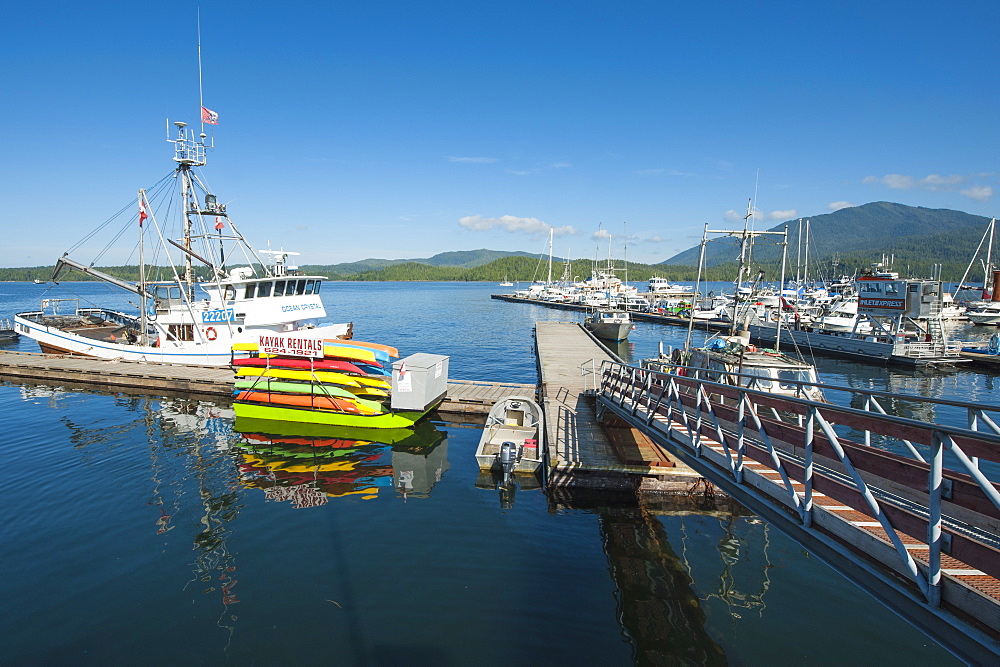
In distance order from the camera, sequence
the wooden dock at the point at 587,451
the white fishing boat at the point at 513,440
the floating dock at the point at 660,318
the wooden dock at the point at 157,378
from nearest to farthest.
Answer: the wooden dock at the point at 587,451
the white fishing boat at the point at 513,440
the wooden dock at the point at 157,378
the floating dock at the point at 660,318

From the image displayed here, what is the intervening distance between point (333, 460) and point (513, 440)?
6196 mm

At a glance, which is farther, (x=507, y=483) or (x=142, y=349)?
(x=142, y=349)

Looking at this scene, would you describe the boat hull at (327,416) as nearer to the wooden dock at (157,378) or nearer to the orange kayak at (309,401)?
the orange kayak at (309,401)

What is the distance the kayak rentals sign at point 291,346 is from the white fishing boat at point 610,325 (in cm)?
3248

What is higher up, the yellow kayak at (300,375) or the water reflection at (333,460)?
the yellow kayak at (300,375)

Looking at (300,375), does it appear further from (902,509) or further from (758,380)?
(902,509)

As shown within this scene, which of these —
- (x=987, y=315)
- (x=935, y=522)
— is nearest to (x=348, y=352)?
(x=935, y=522)

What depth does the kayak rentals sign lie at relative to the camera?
20172 millimetres

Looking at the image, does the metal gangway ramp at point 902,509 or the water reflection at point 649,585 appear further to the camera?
the water reflection at point 649,585

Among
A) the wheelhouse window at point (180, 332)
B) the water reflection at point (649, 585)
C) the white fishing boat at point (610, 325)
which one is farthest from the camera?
the white fishing boat at point (610, 325)

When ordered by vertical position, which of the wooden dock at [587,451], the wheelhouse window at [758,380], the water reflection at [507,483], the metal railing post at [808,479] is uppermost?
the metal railing post at [808,479]

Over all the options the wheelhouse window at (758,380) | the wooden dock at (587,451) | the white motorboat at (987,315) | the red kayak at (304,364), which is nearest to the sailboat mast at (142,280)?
the red kayak at (304,364)

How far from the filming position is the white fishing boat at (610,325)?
4738cm

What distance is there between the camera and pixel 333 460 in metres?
17.1
